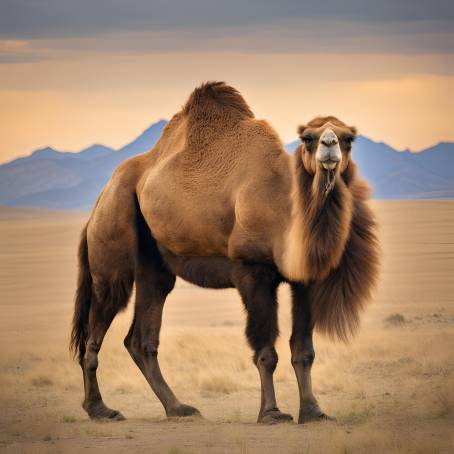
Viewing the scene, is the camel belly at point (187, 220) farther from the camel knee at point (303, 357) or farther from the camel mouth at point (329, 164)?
the camel mouth at point (329, 164)

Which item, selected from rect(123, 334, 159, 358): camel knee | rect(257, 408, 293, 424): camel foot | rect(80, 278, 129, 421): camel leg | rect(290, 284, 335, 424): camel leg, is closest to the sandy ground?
rect(257, 408, 293, 424): camel foot

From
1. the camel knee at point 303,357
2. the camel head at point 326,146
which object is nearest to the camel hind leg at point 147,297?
the camel knee at point 303,357

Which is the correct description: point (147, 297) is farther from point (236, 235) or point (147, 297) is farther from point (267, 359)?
point (267, 359)

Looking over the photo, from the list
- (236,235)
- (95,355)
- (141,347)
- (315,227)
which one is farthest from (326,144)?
(95,355)

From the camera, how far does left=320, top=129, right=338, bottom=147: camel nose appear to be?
889 centimetres

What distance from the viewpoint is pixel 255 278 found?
9.96m

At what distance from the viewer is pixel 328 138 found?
8891 millimetres

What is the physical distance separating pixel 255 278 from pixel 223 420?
1686mm

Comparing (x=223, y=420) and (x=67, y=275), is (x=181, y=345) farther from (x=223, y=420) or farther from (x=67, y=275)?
(x=67, y=275)

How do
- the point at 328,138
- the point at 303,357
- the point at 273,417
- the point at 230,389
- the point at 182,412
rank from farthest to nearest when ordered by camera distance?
the point at 230,389 → the point at 182,412 → the point at 303,357 → the point at 273,417 → the point at 328,138

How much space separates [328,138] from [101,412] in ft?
13.0

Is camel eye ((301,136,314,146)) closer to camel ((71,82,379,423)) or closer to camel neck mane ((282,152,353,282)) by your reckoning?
camel ((71,82,379,423))

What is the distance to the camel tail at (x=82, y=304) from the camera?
11.9 metres

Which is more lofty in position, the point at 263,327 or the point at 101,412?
the point at 263,327
